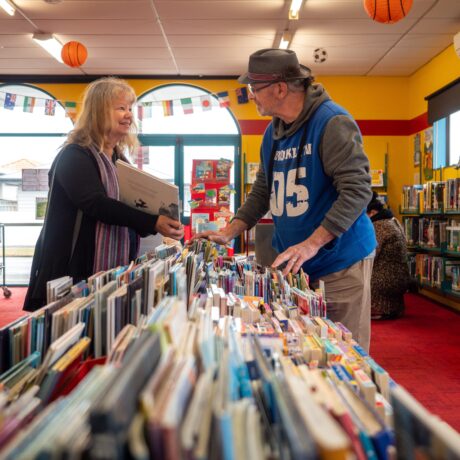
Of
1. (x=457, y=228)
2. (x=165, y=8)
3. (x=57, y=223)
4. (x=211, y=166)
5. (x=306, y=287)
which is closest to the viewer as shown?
(x=306, y=287)

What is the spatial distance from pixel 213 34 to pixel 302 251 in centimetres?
469

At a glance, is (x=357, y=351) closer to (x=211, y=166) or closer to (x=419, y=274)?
(x=419, y=274)

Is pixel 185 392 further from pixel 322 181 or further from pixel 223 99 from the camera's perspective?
pixel 223 99

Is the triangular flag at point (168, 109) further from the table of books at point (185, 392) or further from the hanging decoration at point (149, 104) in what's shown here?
the table of books at point (185, 392)

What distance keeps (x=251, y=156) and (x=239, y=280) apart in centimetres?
598


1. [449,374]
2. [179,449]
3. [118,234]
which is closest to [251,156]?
[449,374]

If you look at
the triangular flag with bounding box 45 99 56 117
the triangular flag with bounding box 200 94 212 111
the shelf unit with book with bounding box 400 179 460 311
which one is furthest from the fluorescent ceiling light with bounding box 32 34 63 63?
A: the shelf unit with book with bounding box 400 179 460 311

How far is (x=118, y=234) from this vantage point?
189 cm

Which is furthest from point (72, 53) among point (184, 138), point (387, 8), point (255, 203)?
point (255, 203)

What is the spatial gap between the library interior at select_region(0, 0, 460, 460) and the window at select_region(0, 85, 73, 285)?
1.63 m

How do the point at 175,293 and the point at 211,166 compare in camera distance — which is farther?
the point at 211,166

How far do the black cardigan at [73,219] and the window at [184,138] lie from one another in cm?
568

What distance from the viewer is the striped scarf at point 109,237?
1.80 metres

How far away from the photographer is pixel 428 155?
259 inches
